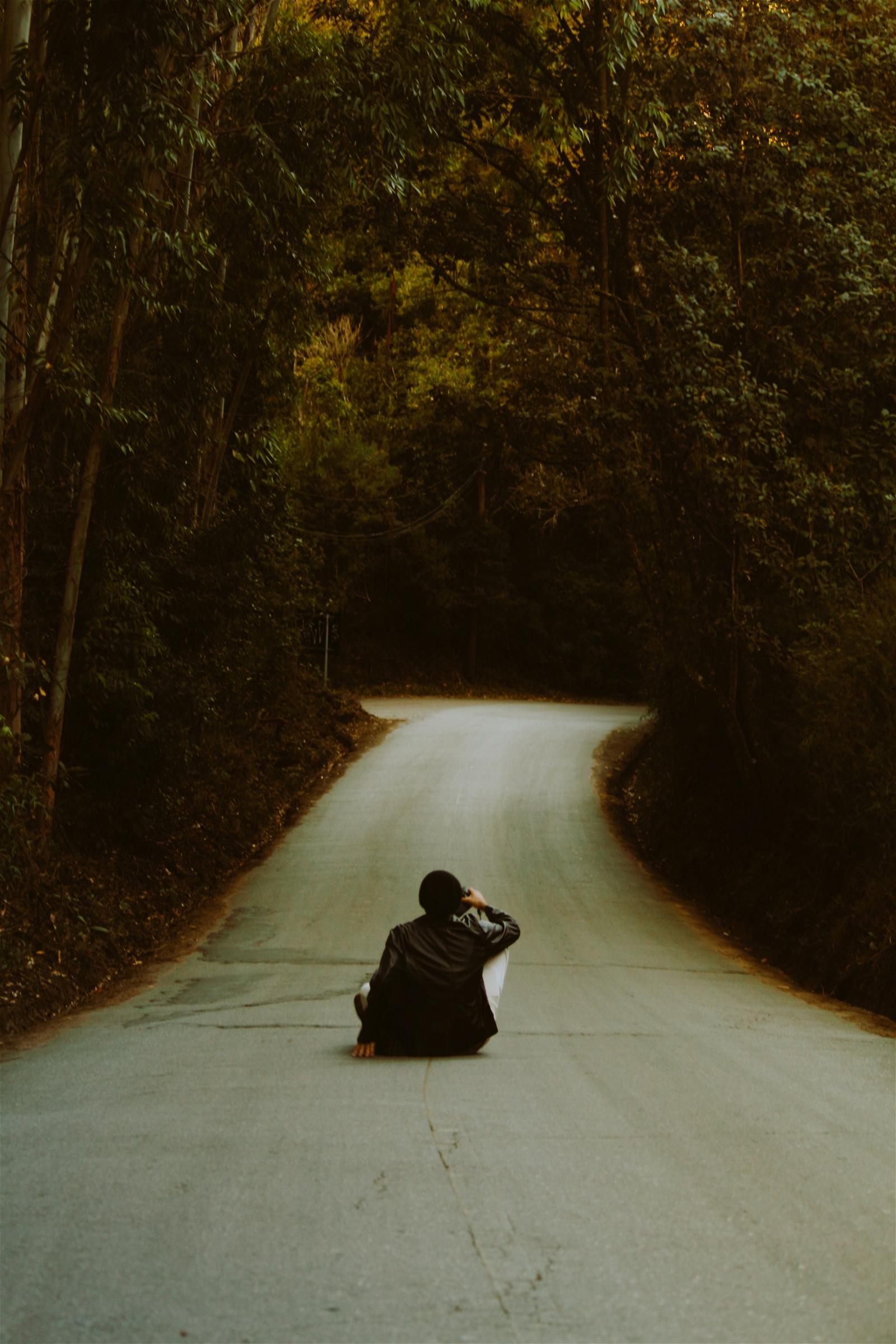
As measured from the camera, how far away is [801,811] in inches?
571

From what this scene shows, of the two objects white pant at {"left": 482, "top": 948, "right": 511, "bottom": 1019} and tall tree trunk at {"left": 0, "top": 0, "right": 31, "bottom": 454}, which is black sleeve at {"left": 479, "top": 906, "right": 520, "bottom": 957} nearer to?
white pant at {"left": 482, "top": 948, "right": 511, "bottom": 1019}

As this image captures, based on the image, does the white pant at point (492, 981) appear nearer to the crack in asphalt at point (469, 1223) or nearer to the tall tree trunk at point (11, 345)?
the crack in asphalt at point (469, 1223)

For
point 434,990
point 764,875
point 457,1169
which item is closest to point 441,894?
point 434,990

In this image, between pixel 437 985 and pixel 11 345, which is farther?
pixel 11 345

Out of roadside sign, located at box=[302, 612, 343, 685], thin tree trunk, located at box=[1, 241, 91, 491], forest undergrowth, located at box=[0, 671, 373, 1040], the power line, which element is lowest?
forest undergrowth, located at box=[0, 671, 373, 1040]

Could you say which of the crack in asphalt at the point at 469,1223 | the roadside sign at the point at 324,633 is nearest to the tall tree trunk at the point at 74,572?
the crack in asphalt at the point at 469,1223

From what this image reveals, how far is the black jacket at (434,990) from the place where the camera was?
303 inches

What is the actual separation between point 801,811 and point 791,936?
154cm

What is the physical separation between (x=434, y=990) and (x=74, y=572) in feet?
20.9

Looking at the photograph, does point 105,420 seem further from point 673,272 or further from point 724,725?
point 724,725

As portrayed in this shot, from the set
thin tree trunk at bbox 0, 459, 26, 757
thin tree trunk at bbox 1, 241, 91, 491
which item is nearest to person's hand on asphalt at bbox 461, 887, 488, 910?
thin tree trunk at bbox 0, 459, 26, 757

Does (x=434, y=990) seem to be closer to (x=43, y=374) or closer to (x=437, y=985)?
(x=437, y=985)

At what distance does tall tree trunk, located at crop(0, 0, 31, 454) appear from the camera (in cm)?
970

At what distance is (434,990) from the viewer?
7770mm
